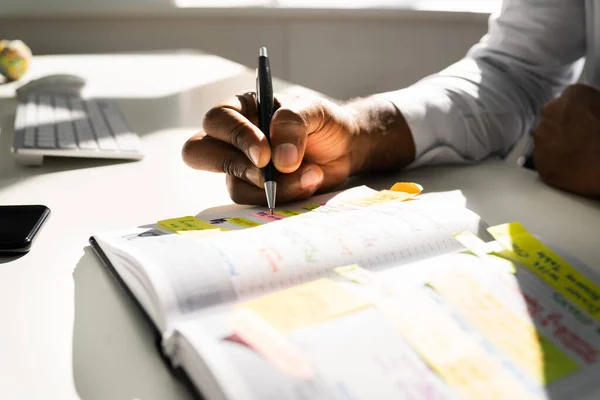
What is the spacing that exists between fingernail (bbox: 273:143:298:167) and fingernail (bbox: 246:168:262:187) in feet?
0.10

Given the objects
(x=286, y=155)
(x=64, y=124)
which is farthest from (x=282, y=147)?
(x=64, y=124)

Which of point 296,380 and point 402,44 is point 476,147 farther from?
point 402,44

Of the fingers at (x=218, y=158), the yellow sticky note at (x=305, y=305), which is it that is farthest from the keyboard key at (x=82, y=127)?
the yellow sticky note at (x=305, y=305)

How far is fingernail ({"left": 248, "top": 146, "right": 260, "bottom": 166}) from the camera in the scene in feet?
1.99

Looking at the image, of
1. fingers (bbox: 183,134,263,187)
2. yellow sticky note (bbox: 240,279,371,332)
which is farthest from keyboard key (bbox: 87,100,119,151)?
yellow sticky note (bbox: 240,279,371,332)

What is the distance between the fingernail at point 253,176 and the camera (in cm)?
63

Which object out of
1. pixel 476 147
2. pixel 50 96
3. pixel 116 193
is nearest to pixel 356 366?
pixel 116 193

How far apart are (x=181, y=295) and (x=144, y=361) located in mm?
51

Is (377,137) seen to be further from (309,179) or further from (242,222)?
(242,222)

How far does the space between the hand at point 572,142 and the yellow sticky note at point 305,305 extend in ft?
1.43

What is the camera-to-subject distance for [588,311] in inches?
16.3

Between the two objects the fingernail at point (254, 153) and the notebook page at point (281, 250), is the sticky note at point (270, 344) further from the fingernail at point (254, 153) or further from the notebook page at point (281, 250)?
the fingernail at point (254, 153)

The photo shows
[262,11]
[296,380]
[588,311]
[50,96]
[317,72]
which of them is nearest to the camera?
[296,380]

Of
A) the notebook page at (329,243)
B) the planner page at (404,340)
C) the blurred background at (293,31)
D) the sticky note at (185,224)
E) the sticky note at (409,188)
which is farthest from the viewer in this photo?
the blurred background at (293,31)
